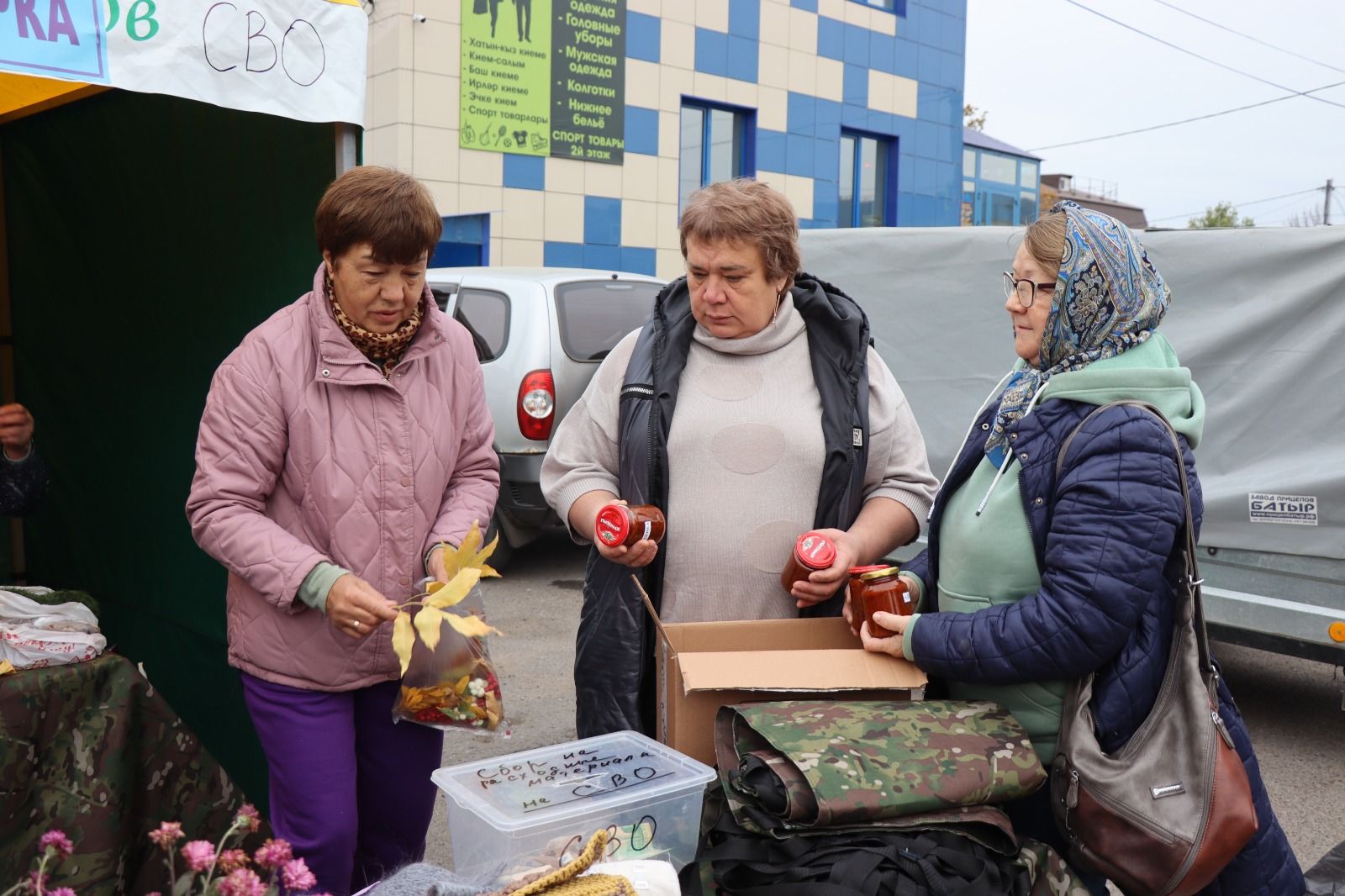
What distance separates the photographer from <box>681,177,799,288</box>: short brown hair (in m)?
2.29

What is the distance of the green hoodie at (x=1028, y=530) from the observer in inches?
72.8

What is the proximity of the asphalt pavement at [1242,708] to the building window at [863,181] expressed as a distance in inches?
510

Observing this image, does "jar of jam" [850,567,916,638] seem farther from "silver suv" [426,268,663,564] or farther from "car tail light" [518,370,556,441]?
"car tail light" [518,370,556,441]

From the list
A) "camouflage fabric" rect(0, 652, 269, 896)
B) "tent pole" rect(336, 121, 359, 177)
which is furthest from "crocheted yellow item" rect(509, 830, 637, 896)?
"tent pole" rect(336, 121, 359, 177)

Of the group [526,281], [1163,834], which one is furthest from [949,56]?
[1163,834]

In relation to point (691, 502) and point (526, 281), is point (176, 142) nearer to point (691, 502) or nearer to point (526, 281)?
point (691, 502)

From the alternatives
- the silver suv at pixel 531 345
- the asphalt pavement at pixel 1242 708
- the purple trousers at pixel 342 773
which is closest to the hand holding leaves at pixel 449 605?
the purple trousers at pixel 342 773

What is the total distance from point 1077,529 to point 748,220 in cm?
91

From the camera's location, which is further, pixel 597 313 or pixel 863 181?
pixel 863 181

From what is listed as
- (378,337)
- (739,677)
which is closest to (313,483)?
(378,337)

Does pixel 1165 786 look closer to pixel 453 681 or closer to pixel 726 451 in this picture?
pixel 726 451

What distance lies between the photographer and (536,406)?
22.0ft

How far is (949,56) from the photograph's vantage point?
1944 cm

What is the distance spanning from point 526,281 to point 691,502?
498 centimetres
